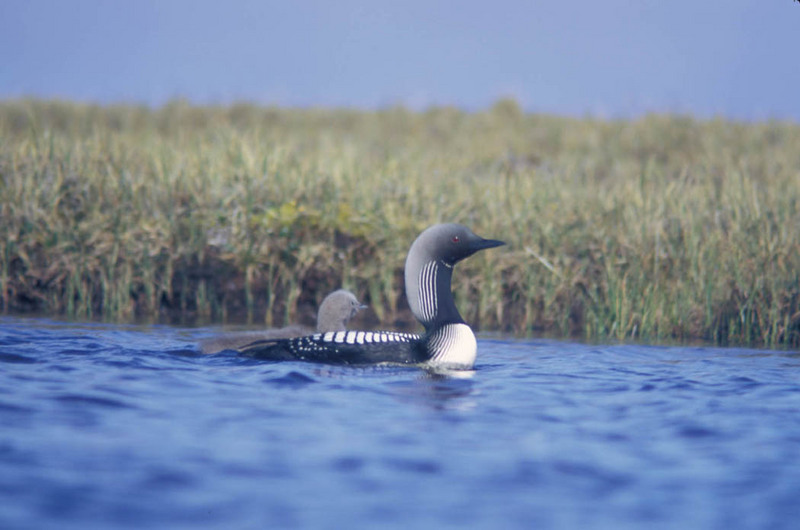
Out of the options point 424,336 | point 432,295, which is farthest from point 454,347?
point 432,295

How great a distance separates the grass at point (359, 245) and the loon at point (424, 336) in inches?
84.9

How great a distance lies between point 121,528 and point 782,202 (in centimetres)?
700

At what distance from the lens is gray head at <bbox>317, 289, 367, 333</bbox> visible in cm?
588

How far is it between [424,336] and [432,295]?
0.77 feet

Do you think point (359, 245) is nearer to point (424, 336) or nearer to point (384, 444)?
point (424, 336)

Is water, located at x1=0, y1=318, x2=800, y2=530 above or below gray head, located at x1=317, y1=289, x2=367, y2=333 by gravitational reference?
below

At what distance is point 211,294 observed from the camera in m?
7.89

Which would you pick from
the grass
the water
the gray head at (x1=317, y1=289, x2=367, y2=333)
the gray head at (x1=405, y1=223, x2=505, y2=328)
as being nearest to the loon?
the gray head at (x1=405, y1=223, x2=505, y2=328)

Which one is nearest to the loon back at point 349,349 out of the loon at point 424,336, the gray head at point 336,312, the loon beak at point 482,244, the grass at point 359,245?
the loon at point 424,336

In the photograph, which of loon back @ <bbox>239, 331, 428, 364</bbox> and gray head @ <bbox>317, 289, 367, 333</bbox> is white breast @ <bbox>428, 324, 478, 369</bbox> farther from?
gray head @ <bbox>317, 289, 367, 333</bbox>

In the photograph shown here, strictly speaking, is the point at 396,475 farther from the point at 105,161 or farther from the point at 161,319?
the point at 105,161

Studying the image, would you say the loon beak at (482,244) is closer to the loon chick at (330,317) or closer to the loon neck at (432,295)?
the loon neck at (432,295)

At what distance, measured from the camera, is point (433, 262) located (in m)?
5.20

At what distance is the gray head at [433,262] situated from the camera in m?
5.16
